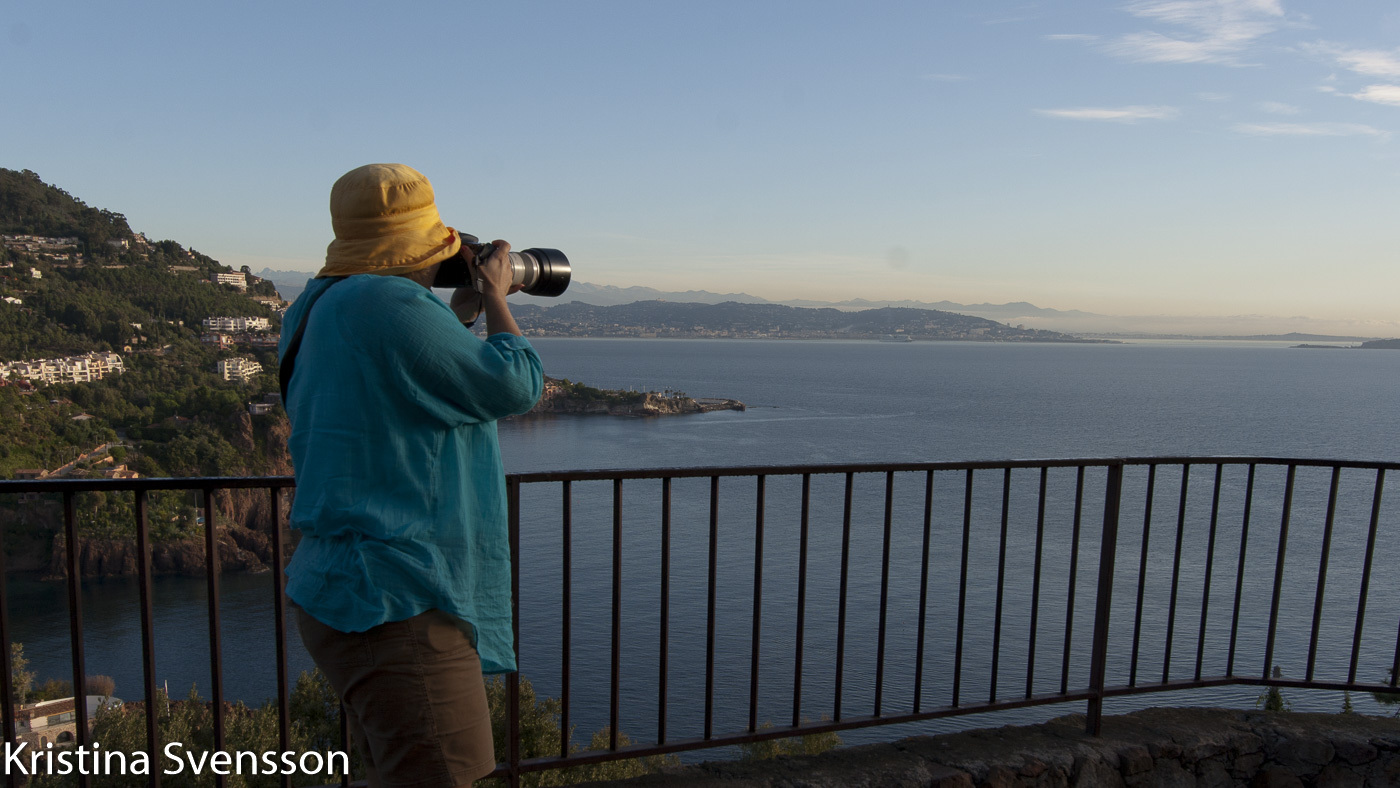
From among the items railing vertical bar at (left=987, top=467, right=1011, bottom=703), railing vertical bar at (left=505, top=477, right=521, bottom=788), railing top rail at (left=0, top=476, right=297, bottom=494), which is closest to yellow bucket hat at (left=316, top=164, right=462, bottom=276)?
railing top rail at (left=0, top=476, right=297, bottom=494)

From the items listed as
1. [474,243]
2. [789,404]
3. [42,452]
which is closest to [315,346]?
[474,243]

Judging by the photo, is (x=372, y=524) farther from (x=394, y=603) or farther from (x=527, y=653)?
(x=527, y=653)

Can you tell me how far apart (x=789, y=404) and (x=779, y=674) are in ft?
166

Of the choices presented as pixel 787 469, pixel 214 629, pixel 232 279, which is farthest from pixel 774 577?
pixel 232 279

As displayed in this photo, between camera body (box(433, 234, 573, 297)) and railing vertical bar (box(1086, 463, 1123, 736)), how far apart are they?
6.11 feet

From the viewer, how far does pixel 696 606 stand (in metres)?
27.9

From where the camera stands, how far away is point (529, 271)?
1689mm

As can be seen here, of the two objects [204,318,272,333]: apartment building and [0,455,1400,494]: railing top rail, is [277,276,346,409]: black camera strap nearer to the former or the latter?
[0,455,1400,494]: railing top rail

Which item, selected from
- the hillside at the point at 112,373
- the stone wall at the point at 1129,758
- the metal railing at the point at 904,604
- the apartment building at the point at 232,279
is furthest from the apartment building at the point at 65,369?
the stone wall at the point at 1129,758

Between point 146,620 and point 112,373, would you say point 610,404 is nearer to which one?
point 112,373

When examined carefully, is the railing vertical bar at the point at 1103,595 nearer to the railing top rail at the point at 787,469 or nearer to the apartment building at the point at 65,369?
the railing top rail at the point at 787,469

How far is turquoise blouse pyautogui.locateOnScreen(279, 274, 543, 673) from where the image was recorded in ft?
4.26

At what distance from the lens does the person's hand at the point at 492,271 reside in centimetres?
153

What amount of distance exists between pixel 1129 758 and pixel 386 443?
250 cm
